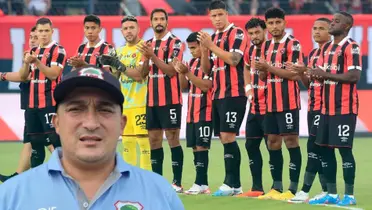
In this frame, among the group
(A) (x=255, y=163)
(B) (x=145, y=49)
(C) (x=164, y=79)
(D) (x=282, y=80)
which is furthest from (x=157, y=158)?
(D) (x=282, y=80)

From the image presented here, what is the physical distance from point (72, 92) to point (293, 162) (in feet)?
26.0

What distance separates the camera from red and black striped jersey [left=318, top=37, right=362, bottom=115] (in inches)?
422

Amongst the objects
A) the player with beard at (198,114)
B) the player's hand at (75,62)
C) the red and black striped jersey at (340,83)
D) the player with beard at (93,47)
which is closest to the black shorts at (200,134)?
the player with beard at (198,114)

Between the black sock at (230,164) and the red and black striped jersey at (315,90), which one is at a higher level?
the red and black striped jersey at (315,90)

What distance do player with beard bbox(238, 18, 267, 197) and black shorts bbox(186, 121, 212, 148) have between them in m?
0.63

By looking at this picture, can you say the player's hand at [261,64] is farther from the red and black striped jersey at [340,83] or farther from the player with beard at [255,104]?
the red and black striped jersey at [340,83]

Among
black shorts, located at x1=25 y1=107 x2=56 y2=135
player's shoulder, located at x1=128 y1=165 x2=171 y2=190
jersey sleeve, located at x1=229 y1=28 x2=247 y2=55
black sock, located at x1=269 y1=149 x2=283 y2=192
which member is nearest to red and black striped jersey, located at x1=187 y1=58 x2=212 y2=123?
jersey sleeve, located at x1=229 y1=28 x2=247 y2=55

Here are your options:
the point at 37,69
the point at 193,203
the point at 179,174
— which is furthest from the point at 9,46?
the point at 193,203

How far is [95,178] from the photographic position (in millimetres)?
3768

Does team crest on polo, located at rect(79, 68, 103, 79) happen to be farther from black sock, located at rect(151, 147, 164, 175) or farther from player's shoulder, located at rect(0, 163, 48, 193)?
black sock, located at rect(151, 147, 164, 175)

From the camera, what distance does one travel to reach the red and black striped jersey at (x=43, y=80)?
41.8ft

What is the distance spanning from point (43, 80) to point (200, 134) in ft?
7.04

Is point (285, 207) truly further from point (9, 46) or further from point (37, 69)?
point (9, 46)

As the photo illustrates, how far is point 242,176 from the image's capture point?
13719 mm
